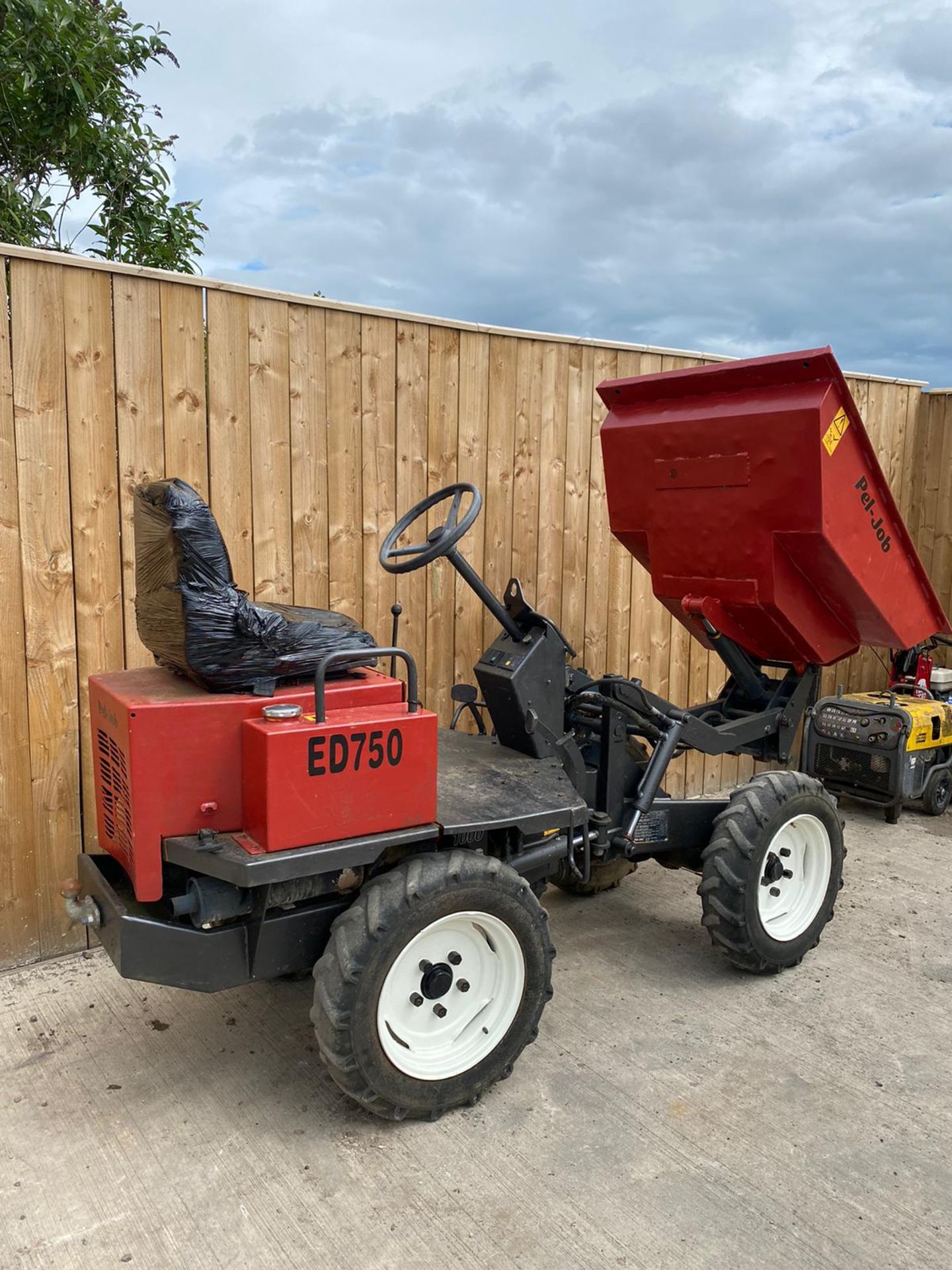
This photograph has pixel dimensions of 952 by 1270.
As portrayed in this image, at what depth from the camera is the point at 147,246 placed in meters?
7.03

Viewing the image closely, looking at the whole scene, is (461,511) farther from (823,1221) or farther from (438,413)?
(823,1221)

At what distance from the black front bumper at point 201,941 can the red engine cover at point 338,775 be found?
1.04ft

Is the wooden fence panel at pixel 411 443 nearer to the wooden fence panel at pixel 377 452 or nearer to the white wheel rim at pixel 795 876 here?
the wooden fence panel at pixel 377 452

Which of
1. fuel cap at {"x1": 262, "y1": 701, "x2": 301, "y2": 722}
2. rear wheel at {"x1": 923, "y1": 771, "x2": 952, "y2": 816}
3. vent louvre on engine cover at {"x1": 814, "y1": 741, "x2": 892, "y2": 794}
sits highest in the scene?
fuel cap at {"x1": 262, "y1": 701, "x2": 301, "y2": 722}

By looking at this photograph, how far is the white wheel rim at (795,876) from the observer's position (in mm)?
3811

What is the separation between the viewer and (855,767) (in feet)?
19.2

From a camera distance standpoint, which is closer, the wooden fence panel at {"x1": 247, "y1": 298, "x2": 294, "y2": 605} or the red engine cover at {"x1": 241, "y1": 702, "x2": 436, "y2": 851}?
the red engine cover at {"x1": 241, "y1": 702, "x2": 436, "y2": 851}

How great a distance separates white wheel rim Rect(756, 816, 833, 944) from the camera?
3811 millimetres

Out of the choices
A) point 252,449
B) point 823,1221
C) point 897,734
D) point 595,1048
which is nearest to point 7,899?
point 252,449

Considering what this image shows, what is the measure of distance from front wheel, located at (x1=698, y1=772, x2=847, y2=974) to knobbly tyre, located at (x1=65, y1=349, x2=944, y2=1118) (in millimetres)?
12

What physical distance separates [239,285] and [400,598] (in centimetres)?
162

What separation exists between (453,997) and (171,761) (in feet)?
3.81

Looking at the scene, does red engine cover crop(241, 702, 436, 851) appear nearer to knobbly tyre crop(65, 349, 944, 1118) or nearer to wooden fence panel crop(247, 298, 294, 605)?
knobbly tyre crop(65, 349, 944, 1118)

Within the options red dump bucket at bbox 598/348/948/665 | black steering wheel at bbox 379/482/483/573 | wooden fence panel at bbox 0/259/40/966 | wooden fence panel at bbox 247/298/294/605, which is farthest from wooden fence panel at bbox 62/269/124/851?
red dump bucket at bbox 598/348/948/665
